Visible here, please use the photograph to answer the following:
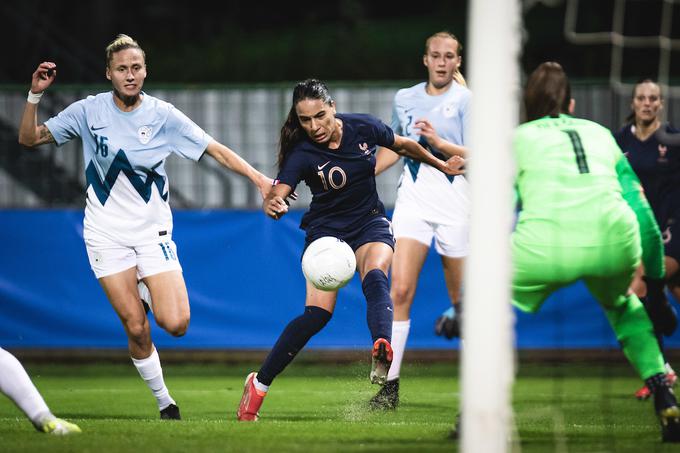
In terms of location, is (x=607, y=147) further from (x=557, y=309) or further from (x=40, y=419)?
(x=557, y=309)

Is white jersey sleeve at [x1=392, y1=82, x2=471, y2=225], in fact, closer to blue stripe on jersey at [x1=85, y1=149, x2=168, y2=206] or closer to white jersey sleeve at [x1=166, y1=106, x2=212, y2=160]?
white jersey sleeve at [x1=166, y1=106, x2=212, y2=160]

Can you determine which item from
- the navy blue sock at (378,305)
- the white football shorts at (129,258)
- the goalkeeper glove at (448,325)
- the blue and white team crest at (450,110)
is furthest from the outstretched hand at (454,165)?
the goalkeeper glove at (448,325)

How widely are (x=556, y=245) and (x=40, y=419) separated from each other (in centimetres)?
276

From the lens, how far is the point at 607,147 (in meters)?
6.01

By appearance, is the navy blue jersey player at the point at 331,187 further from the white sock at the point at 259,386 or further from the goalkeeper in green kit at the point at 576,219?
the goalkeeper in green kit at the point at 576,219

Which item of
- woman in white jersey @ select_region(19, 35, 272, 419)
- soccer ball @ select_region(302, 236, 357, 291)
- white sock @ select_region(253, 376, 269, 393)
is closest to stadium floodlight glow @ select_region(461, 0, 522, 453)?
soccer ball @ select_region(302, 236, 357, 291)

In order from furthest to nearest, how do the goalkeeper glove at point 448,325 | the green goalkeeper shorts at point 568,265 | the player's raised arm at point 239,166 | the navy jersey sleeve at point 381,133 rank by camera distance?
the goalkeeper glove at point 448,325
the navy jersey sleeve at point 381,133
the player's raised arm at point 239,166
the green goalkeeper shorts at point 568,265

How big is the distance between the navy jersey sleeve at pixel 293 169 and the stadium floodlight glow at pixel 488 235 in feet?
8.22

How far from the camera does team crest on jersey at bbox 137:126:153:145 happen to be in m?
7.66

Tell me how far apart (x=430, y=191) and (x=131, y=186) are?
234 cm

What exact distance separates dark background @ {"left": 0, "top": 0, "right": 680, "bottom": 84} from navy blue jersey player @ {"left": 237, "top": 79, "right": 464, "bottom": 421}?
1054cm

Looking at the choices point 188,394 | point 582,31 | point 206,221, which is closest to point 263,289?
point 206,221

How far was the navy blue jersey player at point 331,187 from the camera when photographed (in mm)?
7211

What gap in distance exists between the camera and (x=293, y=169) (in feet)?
23.7
